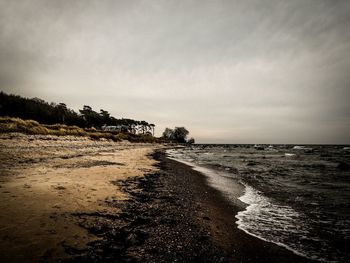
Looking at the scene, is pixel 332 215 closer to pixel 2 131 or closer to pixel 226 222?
pixel 226 222

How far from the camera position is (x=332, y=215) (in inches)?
305

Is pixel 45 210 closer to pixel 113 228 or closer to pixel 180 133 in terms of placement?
pixel 113 228

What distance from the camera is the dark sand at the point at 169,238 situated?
411cm

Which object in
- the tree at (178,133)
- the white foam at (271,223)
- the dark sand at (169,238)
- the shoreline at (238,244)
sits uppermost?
the tree at (178,133)

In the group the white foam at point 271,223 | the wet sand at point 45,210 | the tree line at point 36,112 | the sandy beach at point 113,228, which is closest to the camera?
the wet sand at point 45,210

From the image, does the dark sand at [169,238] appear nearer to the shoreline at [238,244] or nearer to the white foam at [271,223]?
the shoreline at [238,244]

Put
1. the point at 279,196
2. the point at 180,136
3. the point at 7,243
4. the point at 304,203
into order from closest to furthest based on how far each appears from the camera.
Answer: the point at 7,243 < the point at 304,203 < the point at 279,196 < the point at 180,136

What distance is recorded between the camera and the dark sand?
4.11 m

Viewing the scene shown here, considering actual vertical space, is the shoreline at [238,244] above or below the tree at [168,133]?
below

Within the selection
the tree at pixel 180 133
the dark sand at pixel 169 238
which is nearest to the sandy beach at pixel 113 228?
the dark sand at pixel 169 238

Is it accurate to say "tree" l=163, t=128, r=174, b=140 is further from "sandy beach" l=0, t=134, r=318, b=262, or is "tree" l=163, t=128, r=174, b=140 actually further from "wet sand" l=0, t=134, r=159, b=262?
"sandy beach" l=0, t=134, r=318, b=262

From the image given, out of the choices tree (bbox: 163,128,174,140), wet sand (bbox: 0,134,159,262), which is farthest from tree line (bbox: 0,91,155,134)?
tree (bbox: 163,128,174,140)

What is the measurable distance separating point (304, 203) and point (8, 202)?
451 inches

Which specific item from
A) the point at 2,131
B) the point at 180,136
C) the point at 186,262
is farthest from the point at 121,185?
the point at 180,136
